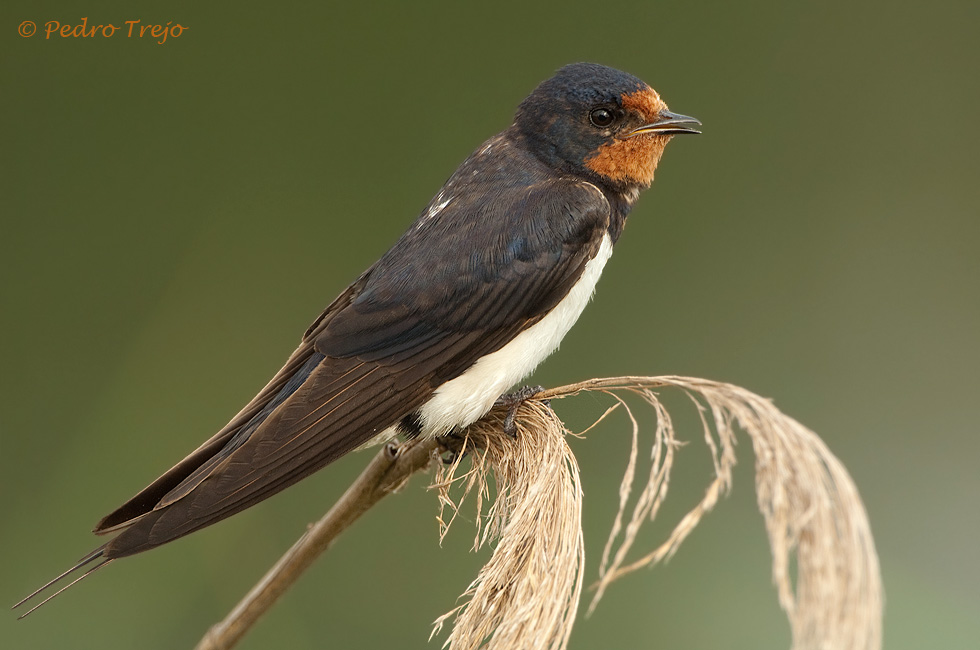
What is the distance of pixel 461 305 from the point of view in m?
1.12

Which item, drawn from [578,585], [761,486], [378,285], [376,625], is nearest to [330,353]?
[378,285]

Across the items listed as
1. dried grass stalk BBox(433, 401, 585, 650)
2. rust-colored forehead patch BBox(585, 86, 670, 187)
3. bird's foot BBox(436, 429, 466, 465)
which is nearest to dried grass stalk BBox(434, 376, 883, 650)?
dried grass stalk BBox(433, 401, 585, 650)

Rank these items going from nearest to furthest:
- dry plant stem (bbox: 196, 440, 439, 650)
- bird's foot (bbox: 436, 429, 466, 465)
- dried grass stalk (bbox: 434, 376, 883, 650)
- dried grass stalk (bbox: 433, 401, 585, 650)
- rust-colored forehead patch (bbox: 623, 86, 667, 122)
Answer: dried grass stalk (bbox: 434, 376, 883, 650), dried grass stalk (bbox: 433, 401, 585, 650), dry plant stem (bbox: 196, 440, 439, 650), bird's foot (bbox: 436, 429, 466, 465), rust-colored forehead patch (bbox: 623, 86, 667, 122)

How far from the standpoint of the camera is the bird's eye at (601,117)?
4.14 feet

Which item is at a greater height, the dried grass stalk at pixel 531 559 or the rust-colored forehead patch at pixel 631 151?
the rust-colored forehead patch at pixel 631 151

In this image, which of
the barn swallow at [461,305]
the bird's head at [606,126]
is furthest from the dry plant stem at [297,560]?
the bird's head at [606,126]

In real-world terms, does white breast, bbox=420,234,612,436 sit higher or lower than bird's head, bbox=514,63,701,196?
lower

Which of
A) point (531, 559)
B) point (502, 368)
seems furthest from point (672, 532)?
point (502, 368)

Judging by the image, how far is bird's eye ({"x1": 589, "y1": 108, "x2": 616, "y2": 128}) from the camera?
4.14ft

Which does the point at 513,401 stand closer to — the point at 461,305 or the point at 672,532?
the point at 461,305

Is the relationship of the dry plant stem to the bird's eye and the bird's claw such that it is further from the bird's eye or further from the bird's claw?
the bird's eye

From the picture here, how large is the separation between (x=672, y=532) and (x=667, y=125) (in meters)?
0.73

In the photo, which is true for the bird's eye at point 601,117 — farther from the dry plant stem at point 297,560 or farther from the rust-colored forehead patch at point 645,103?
the dry plant stem at point 297,560

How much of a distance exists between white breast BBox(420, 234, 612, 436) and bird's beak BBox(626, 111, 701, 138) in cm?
15
